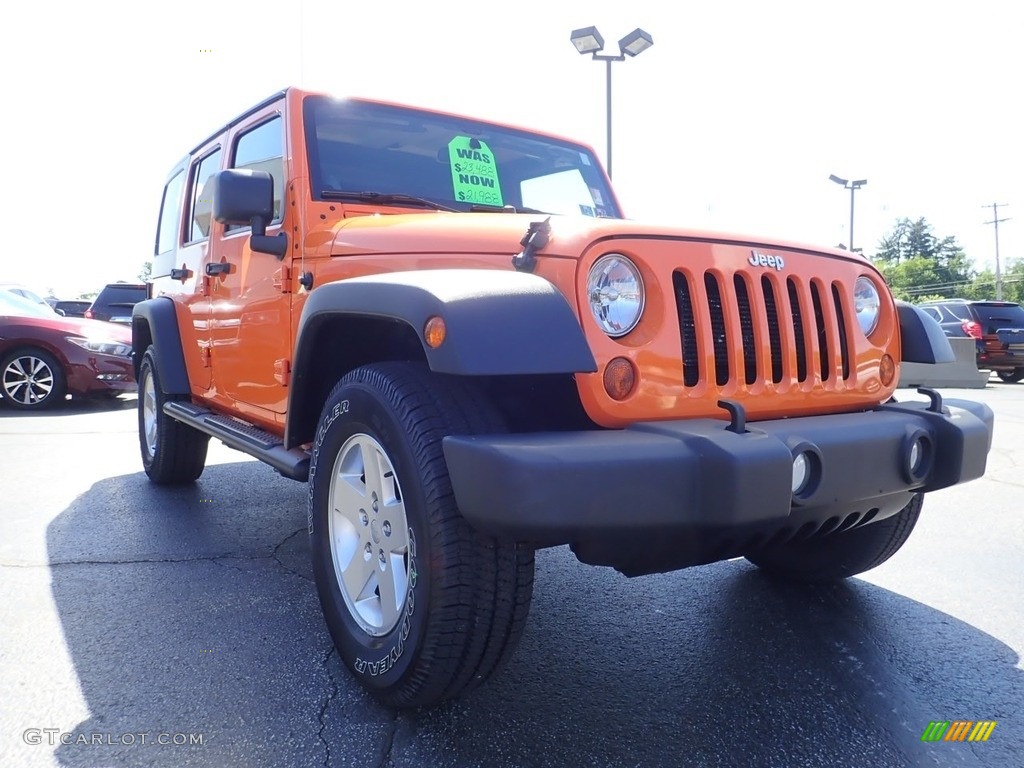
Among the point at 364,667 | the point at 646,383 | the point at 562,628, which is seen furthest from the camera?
the point at 562,628

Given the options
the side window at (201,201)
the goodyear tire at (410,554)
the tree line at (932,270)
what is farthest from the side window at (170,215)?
the tree line at (932,270)

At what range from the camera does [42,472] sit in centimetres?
556

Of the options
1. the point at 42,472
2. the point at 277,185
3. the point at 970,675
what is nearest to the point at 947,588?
the point at 970,675

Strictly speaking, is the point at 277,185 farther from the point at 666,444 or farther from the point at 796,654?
the point at 796,654

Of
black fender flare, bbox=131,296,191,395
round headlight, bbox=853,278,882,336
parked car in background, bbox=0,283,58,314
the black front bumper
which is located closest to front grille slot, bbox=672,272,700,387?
the black front bumper

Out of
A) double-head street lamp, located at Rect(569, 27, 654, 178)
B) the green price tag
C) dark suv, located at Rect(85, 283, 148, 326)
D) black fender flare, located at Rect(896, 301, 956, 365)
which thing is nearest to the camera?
black fender flare, located at Rect(896, 301, 956, 365)

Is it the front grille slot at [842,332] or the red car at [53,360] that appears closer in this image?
the front grille slot at [842,332]

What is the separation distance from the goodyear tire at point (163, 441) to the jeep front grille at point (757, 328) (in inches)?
133

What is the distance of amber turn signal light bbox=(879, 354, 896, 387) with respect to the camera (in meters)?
2.71

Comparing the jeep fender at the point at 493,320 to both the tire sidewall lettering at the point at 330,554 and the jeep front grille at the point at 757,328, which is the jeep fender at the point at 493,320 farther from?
the jeep front grille at the point at 757,328

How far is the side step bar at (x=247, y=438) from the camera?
2870mm

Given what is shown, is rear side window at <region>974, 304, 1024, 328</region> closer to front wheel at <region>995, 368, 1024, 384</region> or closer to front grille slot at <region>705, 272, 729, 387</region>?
front wheel at <region>995, 368, 1024, 384</region>

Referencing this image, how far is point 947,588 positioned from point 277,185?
3149 millimetres

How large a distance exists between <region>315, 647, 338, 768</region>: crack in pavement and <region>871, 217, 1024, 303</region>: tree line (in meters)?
73.8
